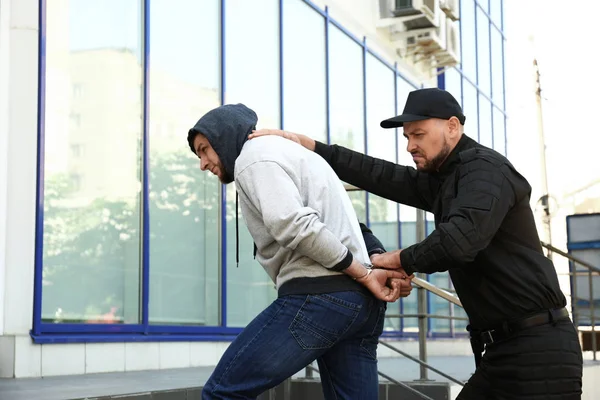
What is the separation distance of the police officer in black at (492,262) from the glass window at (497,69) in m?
19.0

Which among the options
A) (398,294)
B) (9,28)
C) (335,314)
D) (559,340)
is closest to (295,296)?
(335,314)

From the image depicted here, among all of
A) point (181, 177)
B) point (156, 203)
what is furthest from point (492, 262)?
point (181, 177)

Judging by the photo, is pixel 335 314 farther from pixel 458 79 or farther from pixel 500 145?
pixel 500 145

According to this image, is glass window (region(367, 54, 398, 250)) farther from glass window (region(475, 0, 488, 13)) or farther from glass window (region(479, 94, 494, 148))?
glass window (region(475, 0, 488, 13))

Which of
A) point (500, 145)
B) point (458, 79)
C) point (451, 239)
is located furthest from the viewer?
point (500, 145)

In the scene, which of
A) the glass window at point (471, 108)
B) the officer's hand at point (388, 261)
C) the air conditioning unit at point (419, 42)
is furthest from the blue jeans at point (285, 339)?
the glass window at point (471, 108)

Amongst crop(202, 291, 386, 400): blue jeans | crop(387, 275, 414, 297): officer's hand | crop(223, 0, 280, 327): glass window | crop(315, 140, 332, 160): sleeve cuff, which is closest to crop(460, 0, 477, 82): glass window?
crop(223, 0, 280, 327): glass window

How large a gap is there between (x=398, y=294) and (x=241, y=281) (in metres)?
7.43

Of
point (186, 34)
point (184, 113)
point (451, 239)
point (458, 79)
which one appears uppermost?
point (458, 79)

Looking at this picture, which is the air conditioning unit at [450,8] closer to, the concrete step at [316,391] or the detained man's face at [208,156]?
the concrete step at [316,391]

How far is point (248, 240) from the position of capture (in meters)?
11.0

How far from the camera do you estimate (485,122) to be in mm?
21078

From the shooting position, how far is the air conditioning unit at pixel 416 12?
14.8 meters

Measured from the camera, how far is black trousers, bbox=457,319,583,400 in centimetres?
340
